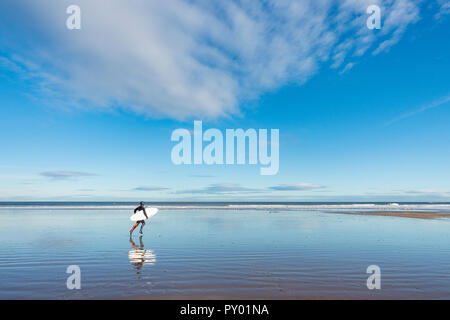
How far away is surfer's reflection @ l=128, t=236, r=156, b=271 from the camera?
1145cm

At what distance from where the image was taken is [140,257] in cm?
1257

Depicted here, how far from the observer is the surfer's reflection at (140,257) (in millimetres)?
11453

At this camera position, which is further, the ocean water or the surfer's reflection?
the surfer's reflection

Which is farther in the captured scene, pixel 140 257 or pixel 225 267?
pixel 140 257

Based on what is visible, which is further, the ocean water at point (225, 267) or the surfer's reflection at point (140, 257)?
the surfer's reflection at point (140, 257)

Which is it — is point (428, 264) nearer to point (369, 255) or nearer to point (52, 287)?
point (369, 255)
